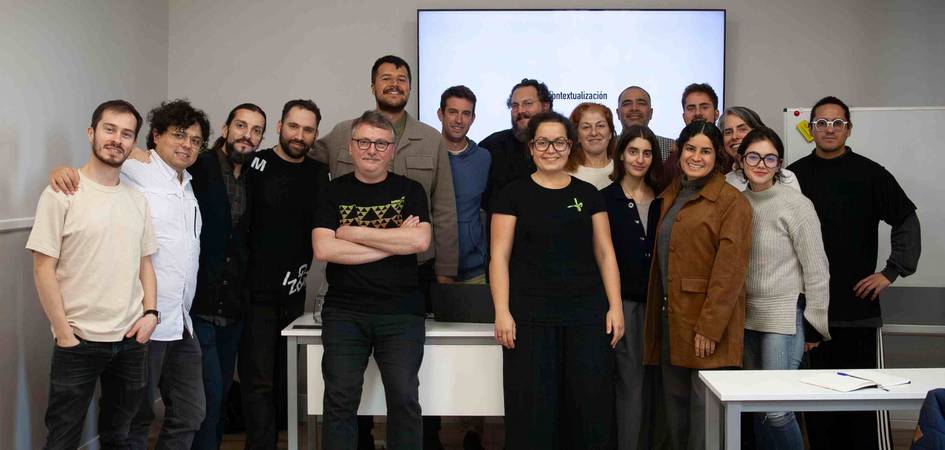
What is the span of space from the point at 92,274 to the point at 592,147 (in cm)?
198

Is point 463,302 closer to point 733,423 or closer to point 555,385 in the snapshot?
point 555,385

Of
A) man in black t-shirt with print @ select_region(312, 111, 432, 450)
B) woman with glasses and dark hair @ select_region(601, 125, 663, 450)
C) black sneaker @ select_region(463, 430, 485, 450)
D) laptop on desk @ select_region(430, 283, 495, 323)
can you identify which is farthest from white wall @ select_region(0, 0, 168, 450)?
woman with glasses and dark hair @ select_region(601, 125, 663, 450)

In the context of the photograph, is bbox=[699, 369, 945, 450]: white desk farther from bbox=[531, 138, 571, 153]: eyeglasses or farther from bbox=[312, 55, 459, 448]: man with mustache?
bbox=[312, 55, 459, 448]: man with mustache

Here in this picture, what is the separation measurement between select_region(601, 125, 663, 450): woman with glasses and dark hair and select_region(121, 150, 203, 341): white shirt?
1.60 metres

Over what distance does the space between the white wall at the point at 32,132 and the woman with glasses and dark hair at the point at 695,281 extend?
97.6 inches

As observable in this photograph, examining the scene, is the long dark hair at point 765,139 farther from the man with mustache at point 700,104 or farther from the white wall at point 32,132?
the white wall at point 32,132

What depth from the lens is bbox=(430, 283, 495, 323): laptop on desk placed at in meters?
3.38

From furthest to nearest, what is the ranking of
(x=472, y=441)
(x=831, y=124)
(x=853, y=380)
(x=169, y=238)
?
(x=472, y=441), (x=831, y=124), (x=169, y=238), (x=853, y=380)

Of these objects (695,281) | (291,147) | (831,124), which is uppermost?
(831,124)

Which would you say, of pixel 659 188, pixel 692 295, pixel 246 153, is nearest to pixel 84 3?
pixel 246 153

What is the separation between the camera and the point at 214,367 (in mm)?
3221

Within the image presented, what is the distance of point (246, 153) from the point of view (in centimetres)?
325

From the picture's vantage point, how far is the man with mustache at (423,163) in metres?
3.44

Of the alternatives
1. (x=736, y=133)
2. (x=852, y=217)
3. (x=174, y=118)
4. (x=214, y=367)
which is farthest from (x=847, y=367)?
(x=174, y=118)
